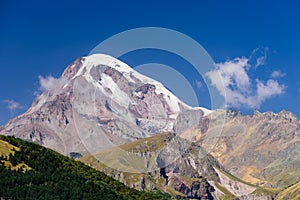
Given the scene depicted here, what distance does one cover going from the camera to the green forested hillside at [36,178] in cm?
8239

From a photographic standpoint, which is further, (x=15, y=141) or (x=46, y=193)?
(x=15, y=141)

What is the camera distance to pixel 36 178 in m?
90.2

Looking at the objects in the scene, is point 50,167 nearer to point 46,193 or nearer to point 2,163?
point 2,163

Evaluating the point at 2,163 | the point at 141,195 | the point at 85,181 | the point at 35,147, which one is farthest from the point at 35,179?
the point at 141,195

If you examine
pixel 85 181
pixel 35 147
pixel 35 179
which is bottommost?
pixel 35 179

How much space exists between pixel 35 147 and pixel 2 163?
23904 millimetres

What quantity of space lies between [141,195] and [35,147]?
31751mm

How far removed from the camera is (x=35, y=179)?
294 ft

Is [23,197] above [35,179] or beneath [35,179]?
beneath

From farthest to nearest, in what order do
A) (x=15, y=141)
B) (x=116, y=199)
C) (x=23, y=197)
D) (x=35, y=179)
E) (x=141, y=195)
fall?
(x=141, y=195), (x=15, y=141), (x=116, y=199), (x=35, y=179), (x=23, y=197)

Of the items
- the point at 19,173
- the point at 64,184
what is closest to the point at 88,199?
the point at 64,184

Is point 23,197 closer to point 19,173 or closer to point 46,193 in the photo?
point 46,193

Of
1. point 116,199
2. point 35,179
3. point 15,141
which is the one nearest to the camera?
point 35,179

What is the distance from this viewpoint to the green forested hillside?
270ft
